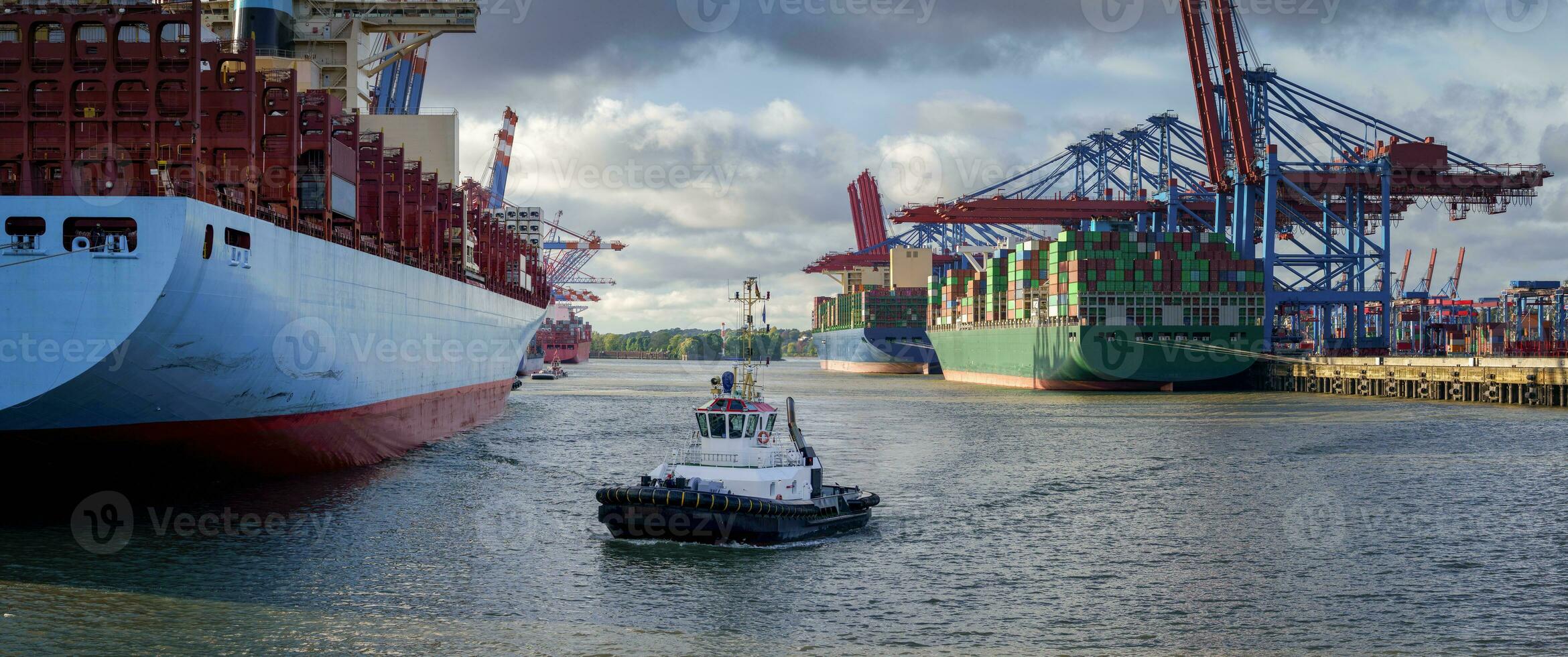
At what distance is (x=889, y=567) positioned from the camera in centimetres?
2498

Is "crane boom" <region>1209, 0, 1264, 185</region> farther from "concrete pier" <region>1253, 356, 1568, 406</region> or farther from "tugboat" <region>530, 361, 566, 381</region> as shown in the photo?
"tugboat" <region>530, 361, 566, 381</region>

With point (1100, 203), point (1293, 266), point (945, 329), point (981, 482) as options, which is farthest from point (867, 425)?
point (945, 329)

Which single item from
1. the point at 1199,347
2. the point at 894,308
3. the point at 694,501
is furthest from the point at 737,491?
the point at 894,308

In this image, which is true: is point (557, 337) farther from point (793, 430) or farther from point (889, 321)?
point (793, 430)

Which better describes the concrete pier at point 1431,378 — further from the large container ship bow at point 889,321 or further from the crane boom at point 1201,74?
the large container ship bow at point 889,321

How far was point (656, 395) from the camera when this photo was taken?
9362cm

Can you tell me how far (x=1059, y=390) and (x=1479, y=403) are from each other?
97.9 ft

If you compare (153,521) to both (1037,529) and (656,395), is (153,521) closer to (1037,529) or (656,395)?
(1037,529)

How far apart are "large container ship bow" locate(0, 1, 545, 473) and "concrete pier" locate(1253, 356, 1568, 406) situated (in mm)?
60272

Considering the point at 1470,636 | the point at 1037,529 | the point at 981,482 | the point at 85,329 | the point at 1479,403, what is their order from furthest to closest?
the point at 1479,403 < the point at 981,482 < the point at 1037,529 < the point at 85,329 < the point at 1470,636

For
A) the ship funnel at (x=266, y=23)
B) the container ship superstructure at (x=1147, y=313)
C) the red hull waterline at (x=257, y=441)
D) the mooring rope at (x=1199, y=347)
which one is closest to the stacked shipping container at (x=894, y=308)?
the container ship superstructure at (x=1147, y=313)

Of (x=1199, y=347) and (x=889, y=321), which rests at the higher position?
(x=889, y=321)

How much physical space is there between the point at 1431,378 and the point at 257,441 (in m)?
67.6

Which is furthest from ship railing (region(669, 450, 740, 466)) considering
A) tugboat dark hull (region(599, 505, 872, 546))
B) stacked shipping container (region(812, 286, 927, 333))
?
stacked shipping container (region(812, 286, 927, 333))
